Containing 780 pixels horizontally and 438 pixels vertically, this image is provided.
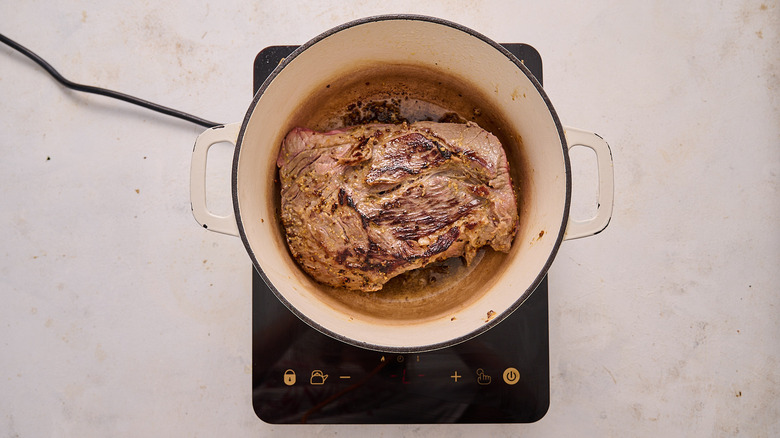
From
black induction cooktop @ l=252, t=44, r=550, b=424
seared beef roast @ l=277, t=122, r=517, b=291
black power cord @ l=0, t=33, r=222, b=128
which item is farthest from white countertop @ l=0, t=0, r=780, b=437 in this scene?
seared beef roast @ l=277, t=122, r=517, b=291

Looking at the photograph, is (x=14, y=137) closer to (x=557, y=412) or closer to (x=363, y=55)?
(x=363, y=55)

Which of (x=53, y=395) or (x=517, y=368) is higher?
(x=517, y=368)

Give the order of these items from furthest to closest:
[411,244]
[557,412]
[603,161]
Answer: [557,412]
[411,244]
[603,161]

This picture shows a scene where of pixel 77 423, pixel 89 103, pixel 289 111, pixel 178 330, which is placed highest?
pixel 289 111

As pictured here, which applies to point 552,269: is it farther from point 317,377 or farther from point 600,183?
point 317,377

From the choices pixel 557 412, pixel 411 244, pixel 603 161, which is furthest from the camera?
pixel 557 412

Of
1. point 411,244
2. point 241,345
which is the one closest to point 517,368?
point 411,244
